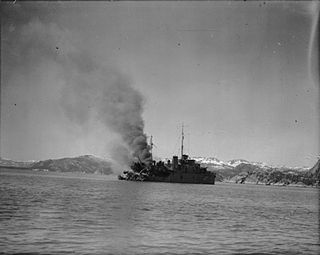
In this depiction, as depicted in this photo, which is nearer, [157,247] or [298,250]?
[157,247]

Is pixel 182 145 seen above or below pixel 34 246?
above

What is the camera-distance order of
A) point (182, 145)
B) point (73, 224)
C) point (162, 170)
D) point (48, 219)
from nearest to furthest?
point (73, 224) < point (48, 219) < point (162, 170) < point (182, 145)

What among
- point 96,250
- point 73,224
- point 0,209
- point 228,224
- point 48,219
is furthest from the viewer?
point 0,209

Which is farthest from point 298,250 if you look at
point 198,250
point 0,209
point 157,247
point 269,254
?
point 0,209

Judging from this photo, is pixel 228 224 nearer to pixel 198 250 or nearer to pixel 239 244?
pixel 239 244

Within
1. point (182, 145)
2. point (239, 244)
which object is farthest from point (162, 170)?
point (239, 244)

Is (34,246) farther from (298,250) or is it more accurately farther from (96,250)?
(298,250)
